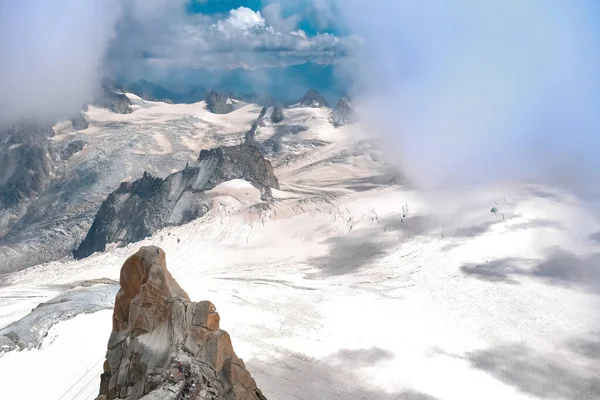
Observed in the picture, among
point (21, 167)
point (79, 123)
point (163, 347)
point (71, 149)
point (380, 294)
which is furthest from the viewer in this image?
point (79, 123)

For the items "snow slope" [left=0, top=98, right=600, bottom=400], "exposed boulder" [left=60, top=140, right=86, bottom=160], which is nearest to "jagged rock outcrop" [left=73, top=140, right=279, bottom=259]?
"snow slope" [left=0, top=98, right=600, bottom=400]

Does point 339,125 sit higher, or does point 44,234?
point 339,125

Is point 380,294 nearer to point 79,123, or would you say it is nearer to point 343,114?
point 343,114

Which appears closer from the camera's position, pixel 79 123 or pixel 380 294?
pixel 380 294

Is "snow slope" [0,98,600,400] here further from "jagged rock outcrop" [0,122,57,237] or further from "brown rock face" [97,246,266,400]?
"jagged rock outcrop" [0,122,57,237]

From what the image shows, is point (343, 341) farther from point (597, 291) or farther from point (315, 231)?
point (315, 231)

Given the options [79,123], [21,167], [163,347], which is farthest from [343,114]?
[163,347]

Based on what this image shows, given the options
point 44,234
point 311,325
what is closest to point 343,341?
point 311,325
